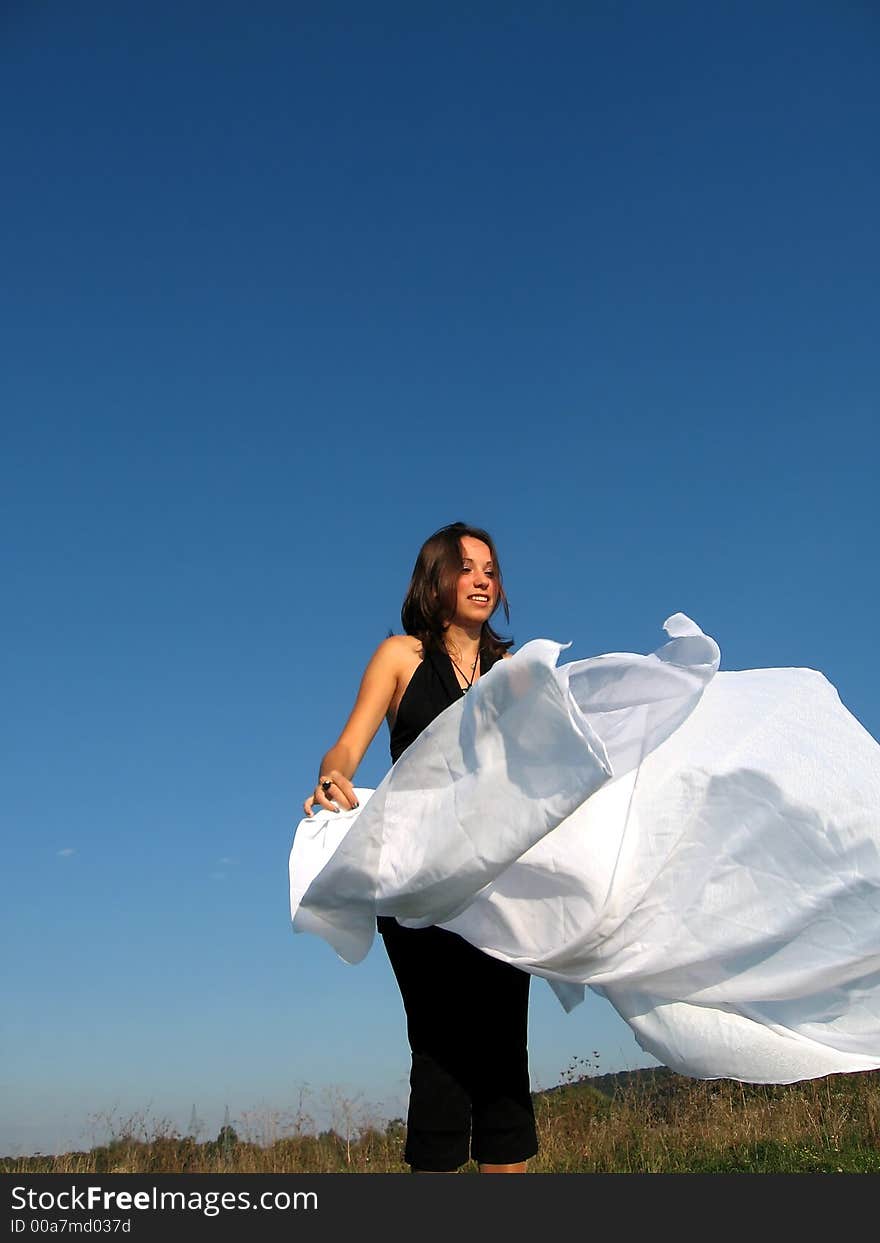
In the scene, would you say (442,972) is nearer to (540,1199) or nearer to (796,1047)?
(540,1199)

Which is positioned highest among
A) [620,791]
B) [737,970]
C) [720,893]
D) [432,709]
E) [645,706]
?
[432,709]

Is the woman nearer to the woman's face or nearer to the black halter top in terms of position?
the black halter top

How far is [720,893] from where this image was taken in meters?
2.81

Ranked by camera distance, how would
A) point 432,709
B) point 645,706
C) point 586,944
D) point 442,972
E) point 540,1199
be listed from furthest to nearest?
point 432,709
point 442,972
point 645,706
point 586,944
point 540,1199

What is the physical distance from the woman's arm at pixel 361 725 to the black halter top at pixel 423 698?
7cm

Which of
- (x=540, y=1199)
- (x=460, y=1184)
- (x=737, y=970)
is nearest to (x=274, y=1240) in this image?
(x=460, y=1184)

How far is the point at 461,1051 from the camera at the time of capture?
3.06m

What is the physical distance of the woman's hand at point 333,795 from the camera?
3016 mm

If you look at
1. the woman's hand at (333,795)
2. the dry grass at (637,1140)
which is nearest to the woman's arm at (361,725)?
the woman's hand at (333,795)

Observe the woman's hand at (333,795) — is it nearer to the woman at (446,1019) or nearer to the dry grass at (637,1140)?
the woman at (446,1019)

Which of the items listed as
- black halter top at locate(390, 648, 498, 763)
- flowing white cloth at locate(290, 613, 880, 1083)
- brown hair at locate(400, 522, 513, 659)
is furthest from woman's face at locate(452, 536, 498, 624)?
flowing white cloth at locate(290, 613, 880, 1083)

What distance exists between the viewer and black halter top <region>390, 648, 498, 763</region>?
11.4 feet

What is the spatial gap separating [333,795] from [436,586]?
991 mm

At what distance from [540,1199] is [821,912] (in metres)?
1.08
